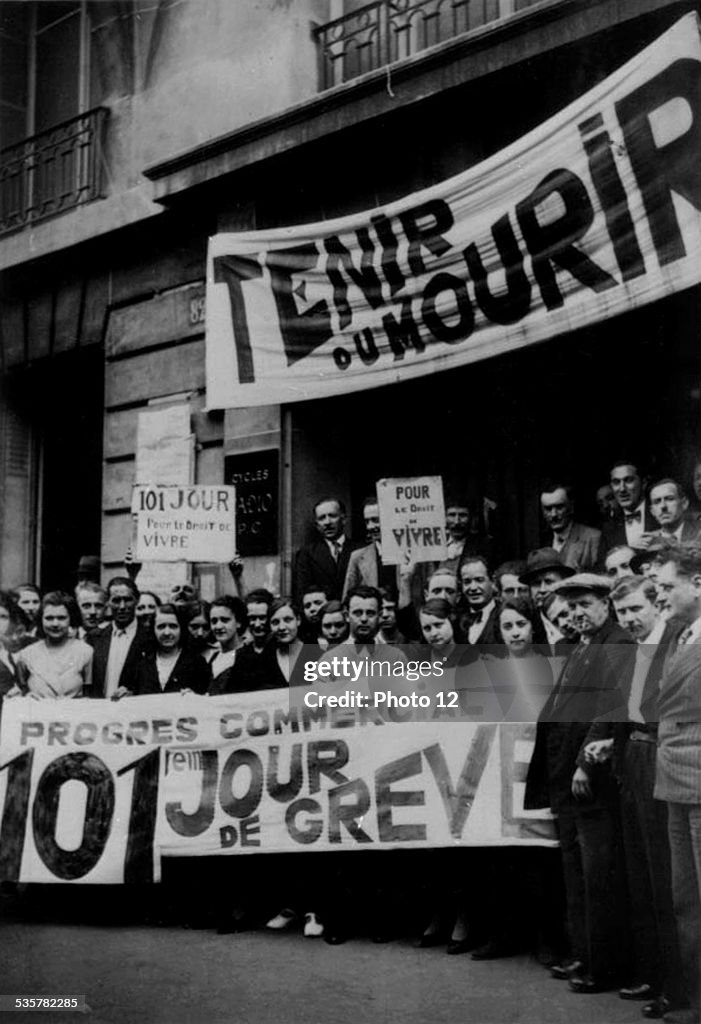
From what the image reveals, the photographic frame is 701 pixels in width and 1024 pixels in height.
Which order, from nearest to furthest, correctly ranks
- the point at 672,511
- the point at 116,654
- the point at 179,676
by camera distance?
the point at 672,511, the point at 179,676, the point at 116,654

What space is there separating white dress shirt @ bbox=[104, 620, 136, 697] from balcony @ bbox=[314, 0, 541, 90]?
145 inches

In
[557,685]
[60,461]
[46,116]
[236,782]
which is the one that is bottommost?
[236,782]

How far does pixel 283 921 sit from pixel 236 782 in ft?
2.33

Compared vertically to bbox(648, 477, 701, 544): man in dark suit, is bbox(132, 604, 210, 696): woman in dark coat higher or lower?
lower

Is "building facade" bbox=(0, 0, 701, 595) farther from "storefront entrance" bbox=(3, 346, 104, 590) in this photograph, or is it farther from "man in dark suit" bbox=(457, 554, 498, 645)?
"man in dark suit" bbox=(457, 554, 498, 645)

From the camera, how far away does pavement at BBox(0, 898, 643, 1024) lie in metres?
4.75

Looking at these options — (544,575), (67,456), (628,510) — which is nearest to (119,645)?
(67,456)

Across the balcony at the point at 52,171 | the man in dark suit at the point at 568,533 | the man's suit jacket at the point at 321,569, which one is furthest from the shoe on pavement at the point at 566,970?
the balcony at the point at 52,171

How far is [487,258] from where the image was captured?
19.7 ft

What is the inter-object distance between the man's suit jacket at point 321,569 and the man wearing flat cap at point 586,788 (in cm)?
193

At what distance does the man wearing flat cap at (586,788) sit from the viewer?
4.77m

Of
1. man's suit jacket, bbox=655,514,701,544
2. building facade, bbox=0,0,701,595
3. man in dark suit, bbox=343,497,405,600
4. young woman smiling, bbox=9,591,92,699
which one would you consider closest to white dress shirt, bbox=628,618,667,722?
man's suit jacket, bbox=655,514,701,544

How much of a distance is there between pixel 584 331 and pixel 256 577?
8.66 ft

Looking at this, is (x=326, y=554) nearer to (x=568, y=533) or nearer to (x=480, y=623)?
(x=480, y=623)
